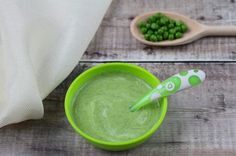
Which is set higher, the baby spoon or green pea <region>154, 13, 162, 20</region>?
the baby spoon

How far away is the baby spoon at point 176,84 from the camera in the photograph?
0.88 meters

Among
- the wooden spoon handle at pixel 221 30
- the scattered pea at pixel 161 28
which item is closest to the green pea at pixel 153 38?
the scattered pea at pixel 161 28

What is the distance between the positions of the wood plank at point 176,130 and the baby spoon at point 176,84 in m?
0.09

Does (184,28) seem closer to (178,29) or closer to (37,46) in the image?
(178,29)

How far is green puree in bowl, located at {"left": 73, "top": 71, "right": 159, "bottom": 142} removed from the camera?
886mm

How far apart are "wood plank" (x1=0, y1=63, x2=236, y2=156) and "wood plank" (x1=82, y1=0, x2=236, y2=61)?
80mm

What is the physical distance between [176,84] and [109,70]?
169mm

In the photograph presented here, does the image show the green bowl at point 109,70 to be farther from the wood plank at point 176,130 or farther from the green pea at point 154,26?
the green pea at point 154,26

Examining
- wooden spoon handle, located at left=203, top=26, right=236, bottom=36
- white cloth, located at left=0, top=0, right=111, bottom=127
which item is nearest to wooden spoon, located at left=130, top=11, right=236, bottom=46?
wooden spoon handle, located at left=203, top=26, right=236, bottom=36

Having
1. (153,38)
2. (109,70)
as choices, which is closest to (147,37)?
(153,38)

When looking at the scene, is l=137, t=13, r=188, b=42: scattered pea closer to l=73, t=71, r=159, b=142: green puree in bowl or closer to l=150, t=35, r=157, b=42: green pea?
l=150, t=35, r=157, b=42: green pea

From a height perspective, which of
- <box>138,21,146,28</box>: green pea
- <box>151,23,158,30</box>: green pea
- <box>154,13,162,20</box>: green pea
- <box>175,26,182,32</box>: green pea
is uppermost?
<box>154,13,162,20</box>: green pea

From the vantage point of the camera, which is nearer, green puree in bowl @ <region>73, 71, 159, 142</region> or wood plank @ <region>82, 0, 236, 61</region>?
green puree in bowl @ <region>73, 71, 159, 142</region>

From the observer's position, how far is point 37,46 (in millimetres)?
998
